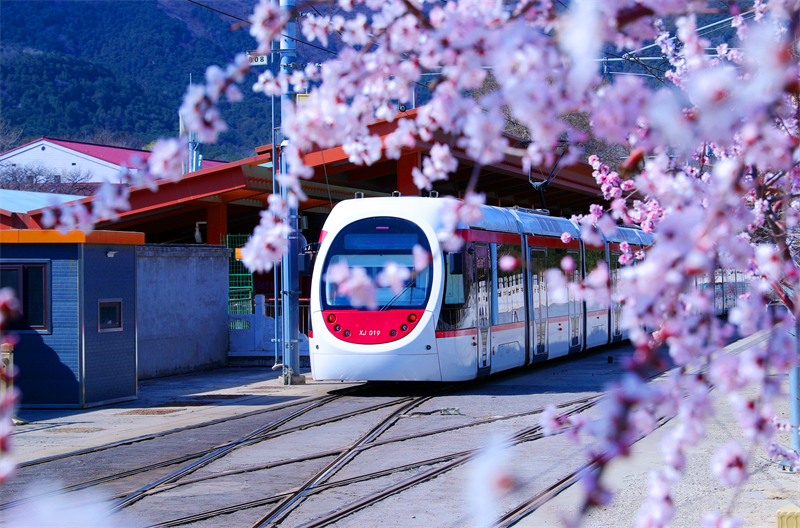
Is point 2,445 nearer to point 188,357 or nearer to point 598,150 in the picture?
point 188,357

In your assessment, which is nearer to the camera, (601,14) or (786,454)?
(601,14)

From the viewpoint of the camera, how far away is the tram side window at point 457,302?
1373 centimetres

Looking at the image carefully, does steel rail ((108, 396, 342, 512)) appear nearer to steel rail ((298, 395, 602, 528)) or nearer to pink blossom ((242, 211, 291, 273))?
steel rail ((298, 395, 602, 528))

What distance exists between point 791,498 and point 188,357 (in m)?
14.5

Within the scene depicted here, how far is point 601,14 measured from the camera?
2283 millimetres

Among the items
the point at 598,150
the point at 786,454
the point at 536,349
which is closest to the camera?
the point at 786,454

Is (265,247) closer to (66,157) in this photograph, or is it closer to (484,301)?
(484,301)

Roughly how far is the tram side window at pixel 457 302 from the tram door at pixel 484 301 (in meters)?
0.32

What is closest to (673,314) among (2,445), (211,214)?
(2,445)

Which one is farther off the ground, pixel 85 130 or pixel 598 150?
pixel 85 130

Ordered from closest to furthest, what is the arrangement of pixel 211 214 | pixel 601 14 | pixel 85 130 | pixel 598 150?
pixel 601 14 → pixel 211 214 → pixel 598 150 → pixel 85 130

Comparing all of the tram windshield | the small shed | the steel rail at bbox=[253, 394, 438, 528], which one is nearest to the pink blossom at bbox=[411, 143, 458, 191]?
the steel rail at bbox=[253, 394, 438, 528]

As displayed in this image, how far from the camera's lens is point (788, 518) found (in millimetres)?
5480

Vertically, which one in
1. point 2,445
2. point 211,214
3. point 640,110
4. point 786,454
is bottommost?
point 786,454
